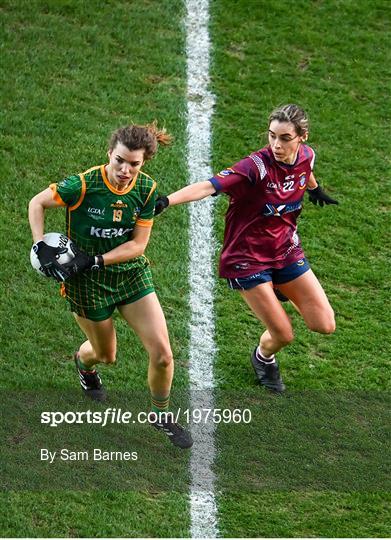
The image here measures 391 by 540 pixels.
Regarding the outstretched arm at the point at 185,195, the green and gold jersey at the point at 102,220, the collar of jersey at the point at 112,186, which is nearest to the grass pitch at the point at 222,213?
the green and gold jersey at the point at 102,220

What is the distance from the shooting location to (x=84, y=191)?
736 cm

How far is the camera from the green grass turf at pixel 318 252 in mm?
7719

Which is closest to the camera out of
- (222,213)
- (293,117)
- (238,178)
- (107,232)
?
(107,232)

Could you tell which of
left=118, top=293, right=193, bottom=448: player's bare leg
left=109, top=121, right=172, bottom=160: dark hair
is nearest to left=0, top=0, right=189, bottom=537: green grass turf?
left=118, top=293, right=193, bottom=448: player's bare leg

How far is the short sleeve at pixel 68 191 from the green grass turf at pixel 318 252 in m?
1.99

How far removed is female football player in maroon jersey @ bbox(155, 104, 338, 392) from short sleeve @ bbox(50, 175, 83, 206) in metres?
0.74

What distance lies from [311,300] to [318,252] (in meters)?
1.60

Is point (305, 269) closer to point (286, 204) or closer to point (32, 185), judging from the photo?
point (286, 204)

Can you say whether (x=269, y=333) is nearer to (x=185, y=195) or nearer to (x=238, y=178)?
(x=238, y=178)

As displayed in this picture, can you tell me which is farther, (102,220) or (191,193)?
(191,193)

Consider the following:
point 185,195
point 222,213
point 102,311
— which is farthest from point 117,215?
point 222,213

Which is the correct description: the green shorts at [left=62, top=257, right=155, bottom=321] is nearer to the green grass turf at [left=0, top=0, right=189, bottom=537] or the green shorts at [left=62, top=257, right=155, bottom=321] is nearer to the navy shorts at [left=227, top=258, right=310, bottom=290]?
the navy shorts at [left=227, top=258, right=310, bottom=290]

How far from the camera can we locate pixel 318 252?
9.77 metres

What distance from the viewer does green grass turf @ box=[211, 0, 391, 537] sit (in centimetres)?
772
